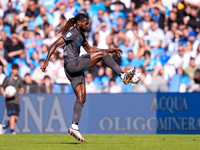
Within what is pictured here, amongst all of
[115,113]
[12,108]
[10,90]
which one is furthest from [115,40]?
[12,108]

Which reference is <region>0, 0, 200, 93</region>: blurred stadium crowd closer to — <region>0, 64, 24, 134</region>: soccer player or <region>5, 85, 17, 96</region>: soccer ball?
<region>0, 64, 24, 134</region>: soccer player

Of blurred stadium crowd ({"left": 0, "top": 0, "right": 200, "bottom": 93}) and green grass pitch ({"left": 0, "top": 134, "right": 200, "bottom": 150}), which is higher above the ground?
blurred stadium crowd ({"left": 0, "top": 0, "right": 200, "bottom": 93})

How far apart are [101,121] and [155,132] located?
1653mm

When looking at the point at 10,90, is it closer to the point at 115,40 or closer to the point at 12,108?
the point at 12,108

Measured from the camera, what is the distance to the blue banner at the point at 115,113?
11969 millimetres

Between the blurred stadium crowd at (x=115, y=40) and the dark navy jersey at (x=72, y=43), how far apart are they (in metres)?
5.29

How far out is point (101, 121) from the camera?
12.3 meters

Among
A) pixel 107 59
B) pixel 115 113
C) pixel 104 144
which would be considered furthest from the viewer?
pixel 115 113

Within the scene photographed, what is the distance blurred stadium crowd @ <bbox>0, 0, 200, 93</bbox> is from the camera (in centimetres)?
1228

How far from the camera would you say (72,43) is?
6.96m

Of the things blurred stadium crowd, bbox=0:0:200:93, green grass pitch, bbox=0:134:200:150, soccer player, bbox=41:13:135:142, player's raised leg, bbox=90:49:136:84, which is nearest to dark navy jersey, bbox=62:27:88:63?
soccer player, bbox=41:13:135:142

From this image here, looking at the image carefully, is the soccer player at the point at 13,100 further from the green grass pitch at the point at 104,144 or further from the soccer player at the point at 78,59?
the soccer player at the point at 78,59

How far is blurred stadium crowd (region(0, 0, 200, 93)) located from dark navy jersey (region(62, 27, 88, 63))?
5.29 meters

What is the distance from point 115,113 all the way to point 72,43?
5.64 metres
